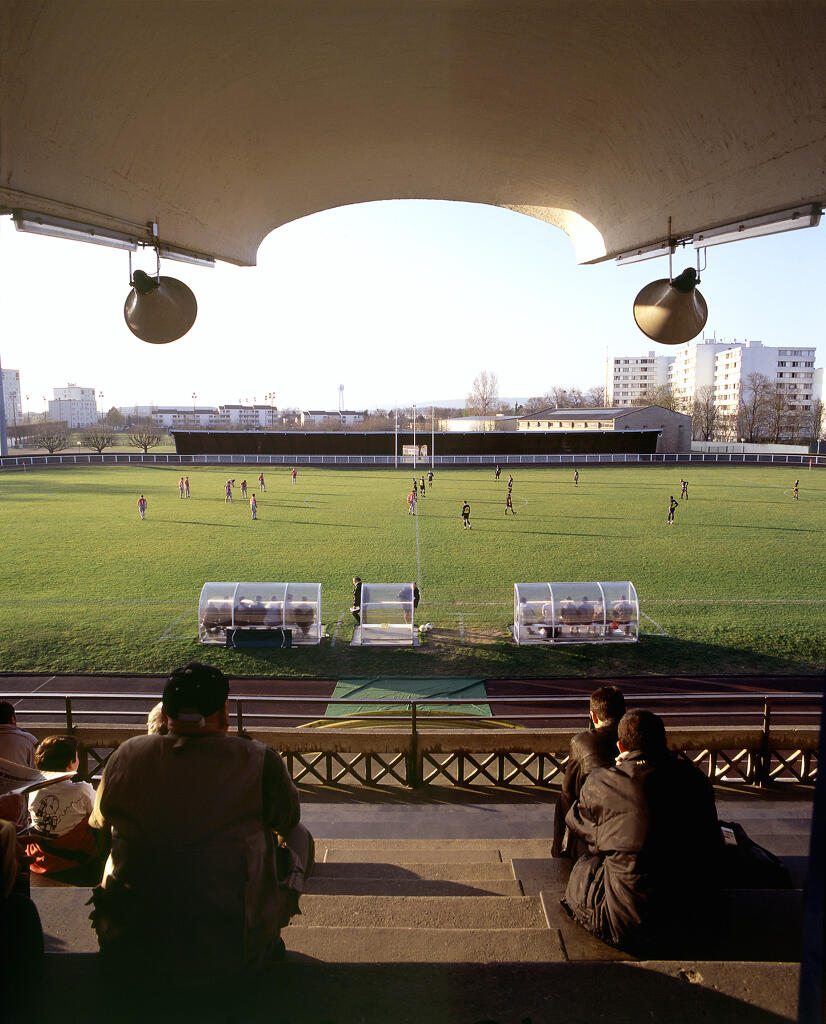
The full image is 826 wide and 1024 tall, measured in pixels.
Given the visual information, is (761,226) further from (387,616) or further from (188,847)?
(387,616)

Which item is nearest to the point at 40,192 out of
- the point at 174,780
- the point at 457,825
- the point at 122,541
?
the point at 174,780

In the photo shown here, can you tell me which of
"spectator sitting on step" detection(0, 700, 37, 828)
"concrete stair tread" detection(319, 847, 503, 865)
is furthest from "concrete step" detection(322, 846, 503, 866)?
"spectator sitting on step" detection(0, 700, 37, 828)

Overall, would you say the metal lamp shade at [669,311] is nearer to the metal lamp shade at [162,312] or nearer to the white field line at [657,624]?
the metal lamp shade at [162,312]

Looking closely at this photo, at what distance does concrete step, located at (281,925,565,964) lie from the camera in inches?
72.7

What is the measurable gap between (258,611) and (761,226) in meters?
11.9

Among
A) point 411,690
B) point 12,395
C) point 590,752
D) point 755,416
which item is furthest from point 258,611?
point 755,416

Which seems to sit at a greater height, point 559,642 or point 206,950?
point 206,950

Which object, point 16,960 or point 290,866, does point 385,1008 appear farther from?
point 16,960

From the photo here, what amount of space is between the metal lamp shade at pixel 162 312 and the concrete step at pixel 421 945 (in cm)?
267

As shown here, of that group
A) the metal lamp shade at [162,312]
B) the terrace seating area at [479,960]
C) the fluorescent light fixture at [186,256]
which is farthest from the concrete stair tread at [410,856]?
the fluorescent light fixture at [186,256]

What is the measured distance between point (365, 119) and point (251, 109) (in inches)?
19.9

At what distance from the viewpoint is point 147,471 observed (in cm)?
5097

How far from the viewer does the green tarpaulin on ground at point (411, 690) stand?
10672 millimetres

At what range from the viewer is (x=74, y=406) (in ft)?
435
